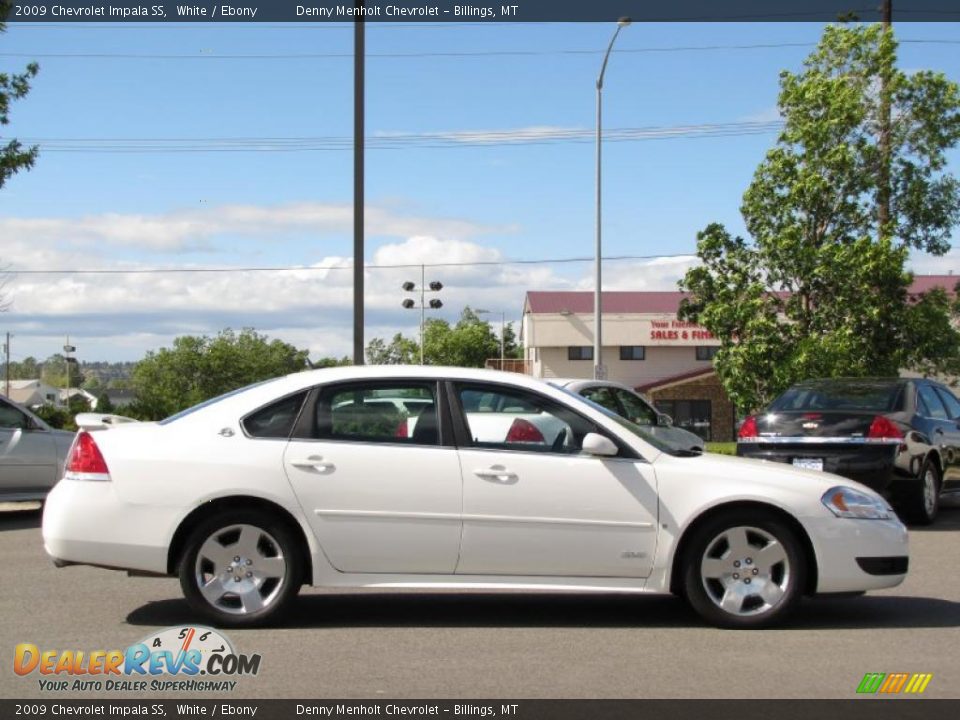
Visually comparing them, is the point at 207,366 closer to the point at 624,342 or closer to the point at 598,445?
the point at 624,342

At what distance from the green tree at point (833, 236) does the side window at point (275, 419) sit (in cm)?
1547

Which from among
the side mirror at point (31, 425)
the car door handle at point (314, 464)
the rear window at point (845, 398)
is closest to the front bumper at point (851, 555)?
the car door handle at point (314, 464)

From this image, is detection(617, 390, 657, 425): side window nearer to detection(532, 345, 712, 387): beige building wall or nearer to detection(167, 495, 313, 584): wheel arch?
detection(167, 495, 313, 584): wheel arch

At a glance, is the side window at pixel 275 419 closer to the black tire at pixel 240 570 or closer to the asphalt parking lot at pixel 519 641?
A: the black tire at pixel 240 570

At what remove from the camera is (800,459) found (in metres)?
12.5

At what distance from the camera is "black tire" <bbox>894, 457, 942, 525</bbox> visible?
12.4 metres

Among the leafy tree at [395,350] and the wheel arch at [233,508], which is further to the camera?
the leafy tree at [395,350]

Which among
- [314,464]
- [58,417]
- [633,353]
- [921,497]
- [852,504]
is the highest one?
[633,353]

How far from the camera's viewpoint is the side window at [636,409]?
51.6 feet

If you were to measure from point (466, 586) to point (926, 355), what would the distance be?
17.7 metres

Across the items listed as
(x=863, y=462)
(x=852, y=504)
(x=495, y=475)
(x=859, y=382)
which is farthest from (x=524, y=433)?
(x=859, y=382)

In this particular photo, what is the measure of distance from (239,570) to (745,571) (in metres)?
2.95

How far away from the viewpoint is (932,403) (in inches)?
536
